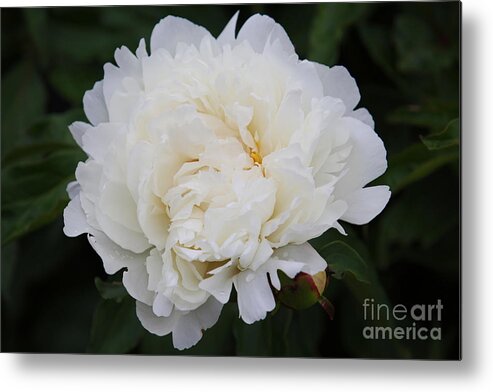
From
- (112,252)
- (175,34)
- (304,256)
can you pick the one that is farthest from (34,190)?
(304,256)

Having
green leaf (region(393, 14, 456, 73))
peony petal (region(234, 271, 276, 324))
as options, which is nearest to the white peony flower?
peony petal (region(234, 271, 276, 324))

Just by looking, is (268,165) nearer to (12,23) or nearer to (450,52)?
(450,52)

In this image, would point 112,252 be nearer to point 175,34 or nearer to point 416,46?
point 175,34

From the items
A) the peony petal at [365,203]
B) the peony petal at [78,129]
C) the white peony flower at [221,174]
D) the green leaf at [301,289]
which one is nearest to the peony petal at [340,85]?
the white peony flower at [221,174]

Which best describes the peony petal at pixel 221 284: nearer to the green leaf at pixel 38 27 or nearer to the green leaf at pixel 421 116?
the green leaf at pixel 421 116

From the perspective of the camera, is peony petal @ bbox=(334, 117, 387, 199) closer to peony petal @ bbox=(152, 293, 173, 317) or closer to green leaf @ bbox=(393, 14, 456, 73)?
green leaf @ bbox=(393, 14, 456, 73)
